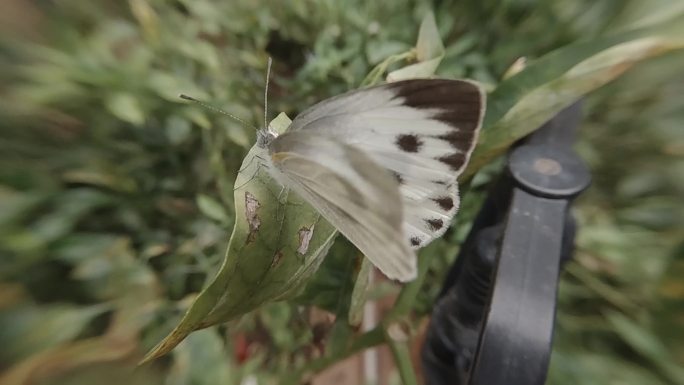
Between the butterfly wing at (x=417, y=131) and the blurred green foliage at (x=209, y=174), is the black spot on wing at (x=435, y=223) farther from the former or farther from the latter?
the blurred green foliage at (x=209, y=174)

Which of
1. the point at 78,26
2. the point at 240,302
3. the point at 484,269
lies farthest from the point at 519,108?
the point at 78,26

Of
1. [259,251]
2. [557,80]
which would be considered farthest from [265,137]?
[557,80]

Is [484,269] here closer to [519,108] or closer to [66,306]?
[519,108]

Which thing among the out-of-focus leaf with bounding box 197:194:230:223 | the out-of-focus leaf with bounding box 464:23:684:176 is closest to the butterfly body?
the out-of-focus leaf with bounding box 464:23:684:176

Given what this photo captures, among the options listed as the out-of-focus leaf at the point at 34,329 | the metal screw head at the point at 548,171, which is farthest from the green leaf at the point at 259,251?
the out-of-focus leaf at the point at 34,329

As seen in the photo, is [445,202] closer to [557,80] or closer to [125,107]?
[557,80]

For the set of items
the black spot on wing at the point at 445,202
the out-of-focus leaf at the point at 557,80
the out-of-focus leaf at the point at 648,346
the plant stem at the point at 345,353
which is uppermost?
the black spot on wing at the point at 445,202

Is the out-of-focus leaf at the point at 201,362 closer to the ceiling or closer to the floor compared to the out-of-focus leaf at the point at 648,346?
closer to the ceiling
